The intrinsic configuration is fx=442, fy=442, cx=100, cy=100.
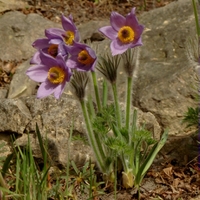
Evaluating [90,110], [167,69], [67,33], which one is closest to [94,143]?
[90,110]

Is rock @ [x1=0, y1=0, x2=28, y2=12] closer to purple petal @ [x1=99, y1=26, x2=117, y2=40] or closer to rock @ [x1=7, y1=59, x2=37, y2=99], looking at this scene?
rock @ [x1=7, y1=59, x2=37, y2=99]

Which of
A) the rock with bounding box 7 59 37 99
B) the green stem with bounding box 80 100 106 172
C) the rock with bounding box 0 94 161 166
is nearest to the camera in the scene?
the green stem with bounding box 80 100 106 172

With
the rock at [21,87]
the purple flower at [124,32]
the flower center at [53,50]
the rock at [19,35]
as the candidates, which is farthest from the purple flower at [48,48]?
the rock at [19,35]

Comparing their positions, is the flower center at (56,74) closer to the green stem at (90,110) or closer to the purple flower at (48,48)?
the purple flower at (48,48)

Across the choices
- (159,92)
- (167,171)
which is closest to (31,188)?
(167,171)

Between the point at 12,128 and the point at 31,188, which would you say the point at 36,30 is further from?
the point at 31,188

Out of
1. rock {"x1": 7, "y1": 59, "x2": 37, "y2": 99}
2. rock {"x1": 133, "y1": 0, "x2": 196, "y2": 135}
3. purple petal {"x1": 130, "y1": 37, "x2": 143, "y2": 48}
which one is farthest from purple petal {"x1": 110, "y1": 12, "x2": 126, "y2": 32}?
rock {"x1": 7, "y1": 59, "x2": 37, "y2": 99}
